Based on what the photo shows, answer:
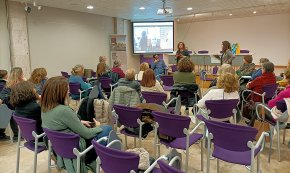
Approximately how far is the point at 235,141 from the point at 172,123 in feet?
2.26

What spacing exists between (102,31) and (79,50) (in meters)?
1.72

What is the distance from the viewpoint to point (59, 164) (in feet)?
8.64

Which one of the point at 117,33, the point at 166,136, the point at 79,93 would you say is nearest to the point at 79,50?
the point at 117,33

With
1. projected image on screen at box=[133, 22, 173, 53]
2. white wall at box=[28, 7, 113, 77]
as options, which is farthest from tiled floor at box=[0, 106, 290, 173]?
projected image on screen at box=[133, 22, 173, 53]

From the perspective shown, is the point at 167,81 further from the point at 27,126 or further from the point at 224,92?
the point at 27,126

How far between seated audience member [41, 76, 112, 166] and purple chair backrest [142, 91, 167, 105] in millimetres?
1845

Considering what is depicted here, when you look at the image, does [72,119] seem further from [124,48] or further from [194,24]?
[194,24]

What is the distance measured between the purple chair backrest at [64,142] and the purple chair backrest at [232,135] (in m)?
1.22

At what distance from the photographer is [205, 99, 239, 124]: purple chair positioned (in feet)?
11.2

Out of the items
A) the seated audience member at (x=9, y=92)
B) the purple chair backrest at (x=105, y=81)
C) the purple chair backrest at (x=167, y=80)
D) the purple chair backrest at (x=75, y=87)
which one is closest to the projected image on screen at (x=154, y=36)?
the purple chair backrest at (x=167, y=80)

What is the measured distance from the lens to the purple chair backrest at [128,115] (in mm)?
3279

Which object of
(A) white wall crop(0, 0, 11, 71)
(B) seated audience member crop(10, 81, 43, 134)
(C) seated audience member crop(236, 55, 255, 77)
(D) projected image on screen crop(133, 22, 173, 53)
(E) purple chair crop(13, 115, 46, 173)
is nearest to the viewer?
(E) purple chair crop(13, 115, 46, 173)

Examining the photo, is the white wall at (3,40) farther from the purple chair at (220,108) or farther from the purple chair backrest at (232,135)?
the purple chair backrest at (232,135)

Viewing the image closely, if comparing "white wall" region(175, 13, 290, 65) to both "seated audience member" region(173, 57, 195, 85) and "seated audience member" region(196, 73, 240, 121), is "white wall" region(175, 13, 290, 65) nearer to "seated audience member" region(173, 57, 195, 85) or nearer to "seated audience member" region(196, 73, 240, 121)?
"seated audience member" region(173, 57, 195, 85)
